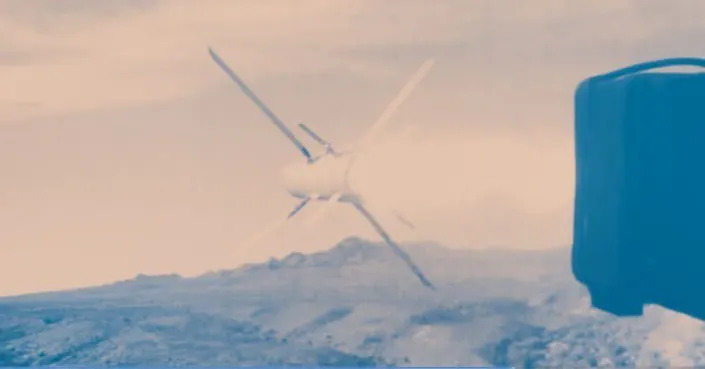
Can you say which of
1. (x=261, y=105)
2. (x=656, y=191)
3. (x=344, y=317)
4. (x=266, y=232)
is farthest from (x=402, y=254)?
(x=656, y=191)

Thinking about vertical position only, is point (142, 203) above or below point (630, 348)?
above

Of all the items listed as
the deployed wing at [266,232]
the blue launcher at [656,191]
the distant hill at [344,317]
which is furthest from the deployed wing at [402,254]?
the blue launcher at [656,191]

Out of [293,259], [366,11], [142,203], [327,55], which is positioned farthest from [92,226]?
[366,11]

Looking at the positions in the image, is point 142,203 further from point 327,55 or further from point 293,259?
point 327,55

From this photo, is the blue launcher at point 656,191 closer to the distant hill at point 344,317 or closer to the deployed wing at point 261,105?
the distant hill at point 344,317

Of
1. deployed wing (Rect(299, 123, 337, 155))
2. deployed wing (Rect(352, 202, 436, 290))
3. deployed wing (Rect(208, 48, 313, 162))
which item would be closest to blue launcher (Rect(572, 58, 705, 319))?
deployed wing (Rect(352, 202, 436, 290))

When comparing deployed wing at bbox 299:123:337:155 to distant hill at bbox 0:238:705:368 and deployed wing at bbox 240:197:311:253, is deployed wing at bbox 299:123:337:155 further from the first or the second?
distant hill at bbox 0:238:705:368

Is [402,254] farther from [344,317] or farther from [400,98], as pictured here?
[400,98]
